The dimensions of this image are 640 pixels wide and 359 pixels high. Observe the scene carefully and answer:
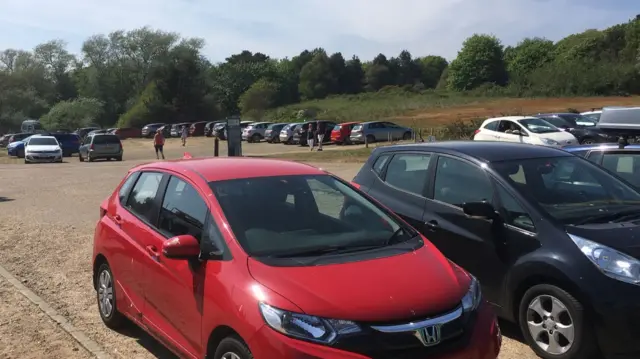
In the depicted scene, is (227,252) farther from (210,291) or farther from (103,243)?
(103,243)

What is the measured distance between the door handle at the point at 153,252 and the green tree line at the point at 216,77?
76.2 metres

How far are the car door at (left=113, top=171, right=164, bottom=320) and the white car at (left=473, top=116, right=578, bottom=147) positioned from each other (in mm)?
17729

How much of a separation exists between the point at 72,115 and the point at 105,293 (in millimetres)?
87434

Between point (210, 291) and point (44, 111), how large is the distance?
101390 millimetres

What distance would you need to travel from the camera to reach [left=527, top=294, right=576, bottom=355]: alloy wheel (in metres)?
4.60

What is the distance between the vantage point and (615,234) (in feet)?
15.2

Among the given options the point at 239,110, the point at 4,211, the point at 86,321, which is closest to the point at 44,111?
the point at 239,110

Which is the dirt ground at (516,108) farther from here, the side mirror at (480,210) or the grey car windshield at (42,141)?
the side mirror at (480,210)

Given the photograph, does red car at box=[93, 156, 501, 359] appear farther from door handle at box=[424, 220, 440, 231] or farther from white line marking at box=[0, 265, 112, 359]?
door handle at box=[424, 220, 440, 231]

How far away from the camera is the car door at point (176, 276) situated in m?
4.10

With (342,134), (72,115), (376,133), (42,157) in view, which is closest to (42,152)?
(42,157)

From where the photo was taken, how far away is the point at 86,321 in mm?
6023

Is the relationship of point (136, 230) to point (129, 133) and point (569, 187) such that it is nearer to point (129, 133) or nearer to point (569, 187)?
point (569, 187)

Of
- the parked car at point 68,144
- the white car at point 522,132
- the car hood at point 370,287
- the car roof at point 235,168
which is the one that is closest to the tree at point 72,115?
the parked car at point 68,144
